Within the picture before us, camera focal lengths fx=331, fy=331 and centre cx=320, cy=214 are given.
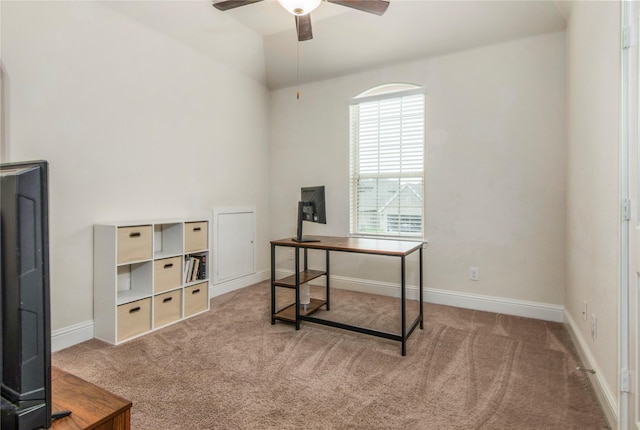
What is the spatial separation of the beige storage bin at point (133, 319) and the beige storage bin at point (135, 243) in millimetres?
377

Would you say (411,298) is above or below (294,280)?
below

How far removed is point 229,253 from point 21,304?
343cm

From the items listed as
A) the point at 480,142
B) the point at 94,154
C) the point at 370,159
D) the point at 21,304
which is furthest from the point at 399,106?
the point at 21,304

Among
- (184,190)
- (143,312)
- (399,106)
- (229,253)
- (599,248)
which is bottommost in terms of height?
(143,312)

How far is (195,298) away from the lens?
327 cm

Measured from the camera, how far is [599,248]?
6.41ft

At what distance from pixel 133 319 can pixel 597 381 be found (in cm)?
325

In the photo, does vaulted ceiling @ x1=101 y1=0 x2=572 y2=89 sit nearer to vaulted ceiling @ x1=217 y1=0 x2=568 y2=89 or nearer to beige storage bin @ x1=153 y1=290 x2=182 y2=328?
vaulted ceiling @ x1=217 y1=0 x2=568 y2=89

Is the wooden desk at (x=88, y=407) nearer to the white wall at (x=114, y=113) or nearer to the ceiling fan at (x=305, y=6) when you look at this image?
the white wall at (x=114, y=113)

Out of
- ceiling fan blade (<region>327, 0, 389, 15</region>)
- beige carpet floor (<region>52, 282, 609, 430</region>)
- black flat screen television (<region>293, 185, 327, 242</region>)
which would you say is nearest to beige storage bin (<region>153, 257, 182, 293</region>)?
beige carpet floor (<region>52, 282, 609, 430</region>)

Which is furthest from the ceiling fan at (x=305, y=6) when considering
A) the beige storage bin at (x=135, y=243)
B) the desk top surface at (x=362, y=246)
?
the beige storage bin at (x=135, y=243)

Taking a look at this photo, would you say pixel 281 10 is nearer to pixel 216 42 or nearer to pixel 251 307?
pixel 216 42

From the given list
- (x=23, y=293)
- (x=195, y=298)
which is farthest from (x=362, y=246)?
(x=23, y=293)

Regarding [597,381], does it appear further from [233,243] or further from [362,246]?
[233,243]
